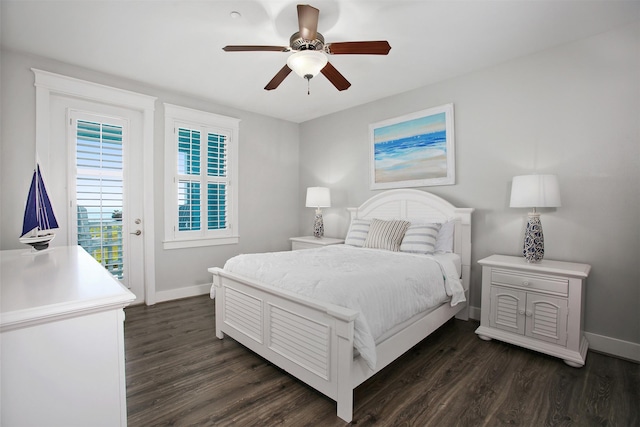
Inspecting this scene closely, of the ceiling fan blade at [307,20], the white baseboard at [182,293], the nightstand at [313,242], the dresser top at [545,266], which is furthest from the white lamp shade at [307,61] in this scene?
the white baseboard at [182,293]

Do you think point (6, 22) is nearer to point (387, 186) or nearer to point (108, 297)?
point (108, 297)

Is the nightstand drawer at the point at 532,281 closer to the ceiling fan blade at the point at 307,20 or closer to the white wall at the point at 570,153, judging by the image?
A: the white wall at the point at 570,153

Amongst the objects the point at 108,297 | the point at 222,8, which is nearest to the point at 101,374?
the point at 108,297

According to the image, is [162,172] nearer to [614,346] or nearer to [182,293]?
[182,293]

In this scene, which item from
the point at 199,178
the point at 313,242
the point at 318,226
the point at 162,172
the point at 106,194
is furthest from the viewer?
the point at 318,226

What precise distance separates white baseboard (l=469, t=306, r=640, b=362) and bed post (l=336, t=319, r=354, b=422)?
2357 millimetres

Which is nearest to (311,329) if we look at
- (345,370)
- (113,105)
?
(345,370)

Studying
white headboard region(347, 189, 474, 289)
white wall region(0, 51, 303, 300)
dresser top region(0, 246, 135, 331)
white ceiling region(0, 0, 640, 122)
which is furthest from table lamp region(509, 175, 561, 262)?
white wall region(0, 51, 303, 300)

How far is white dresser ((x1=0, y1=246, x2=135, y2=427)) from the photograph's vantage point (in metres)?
0.83

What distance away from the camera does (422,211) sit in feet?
11.8

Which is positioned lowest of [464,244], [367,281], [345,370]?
[345,370]

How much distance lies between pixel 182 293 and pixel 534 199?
4.09m

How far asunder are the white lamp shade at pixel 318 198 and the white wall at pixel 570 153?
5.20ft

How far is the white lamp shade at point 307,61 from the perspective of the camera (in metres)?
2.20
